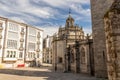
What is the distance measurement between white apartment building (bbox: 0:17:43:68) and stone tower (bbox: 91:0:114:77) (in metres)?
28.1

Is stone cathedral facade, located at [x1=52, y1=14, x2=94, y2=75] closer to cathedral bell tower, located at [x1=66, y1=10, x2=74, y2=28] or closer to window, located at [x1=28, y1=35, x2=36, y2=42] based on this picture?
cathedral bell tower, located at [x1=66, y1=10, x2=74, y2=28]

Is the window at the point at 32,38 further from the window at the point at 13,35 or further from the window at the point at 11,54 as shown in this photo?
the window at the point at 11,54

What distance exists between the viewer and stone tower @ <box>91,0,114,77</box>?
55.7 feet

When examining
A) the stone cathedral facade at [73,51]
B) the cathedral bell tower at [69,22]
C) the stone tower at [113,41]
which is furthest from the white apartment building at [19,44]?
the stone tower at [113,41]

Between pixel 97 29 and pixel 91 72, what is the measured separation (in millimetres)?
7891

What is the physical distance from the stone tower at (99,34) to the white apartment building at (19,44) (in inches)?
1106

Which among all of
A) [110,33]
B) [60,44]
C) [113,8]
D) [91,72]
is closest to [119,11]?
[113,8]

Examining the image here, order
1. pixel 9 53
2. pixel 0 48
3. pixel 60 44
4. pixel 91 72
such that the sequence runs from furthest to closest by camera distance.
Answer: pixel 9 53, pixel 0 48, pixel 60 44, pixel 91 72

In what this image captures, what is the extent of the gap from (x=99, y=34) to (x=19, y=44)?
30893mm

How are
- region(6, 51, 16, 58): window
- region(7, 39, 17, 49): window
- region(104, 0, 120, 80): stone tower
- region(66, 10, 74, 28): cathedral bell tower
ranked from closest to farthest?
1. region(104, 0, 120, 80): stone tower
2. region(66, 10, 74, 28): cathedral bell tower
3. region(6, 51, 16, 58): window
4. region(7, 39, 17, 49): window

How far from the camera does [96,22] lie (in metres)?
18.4

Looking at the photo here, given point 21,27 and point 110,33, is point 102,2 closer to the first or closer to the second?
point 110,33

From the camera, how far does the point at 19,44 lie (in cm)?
4203

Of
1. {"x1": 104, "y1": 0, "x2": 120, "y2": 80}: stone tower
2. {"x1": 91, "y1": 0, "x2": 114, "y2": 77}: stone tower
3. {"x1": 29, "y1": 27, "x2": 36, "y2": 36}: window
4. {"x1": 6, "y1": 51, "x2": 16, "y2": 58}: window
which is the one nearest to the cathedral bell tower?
{"x1": 29, "y1": 27, "x2": 36, "y2": 36}: window
